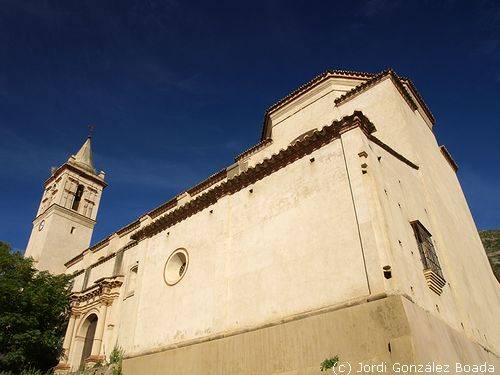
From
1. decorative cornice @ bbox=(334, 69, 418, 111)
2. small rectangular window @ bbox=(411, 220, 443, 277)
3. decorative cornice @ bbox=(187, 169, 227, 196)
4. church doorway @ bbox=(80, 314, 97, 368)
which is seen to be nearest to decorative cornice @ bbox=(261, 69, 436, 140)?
decorative cornice @ bbox=(334, 69, 418, 111)

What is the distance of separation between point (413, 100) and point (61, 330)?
1950cm

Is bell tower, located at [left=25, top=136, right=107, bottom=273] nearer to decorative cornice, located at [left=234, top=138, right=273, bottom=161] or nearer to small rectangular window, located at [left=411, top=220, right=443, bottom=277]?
decorative cornice, located at [left=234, top=138, right=273, bottom=161]

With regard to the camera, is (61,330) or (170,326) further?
(61,330)

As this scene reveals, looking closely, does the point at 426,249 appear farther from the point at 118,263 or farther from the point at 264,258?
the point at 118,263

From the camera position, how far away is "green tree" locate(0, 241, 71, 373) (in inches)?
685

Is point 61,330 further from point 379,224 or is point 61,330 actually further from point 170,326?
point 379,224

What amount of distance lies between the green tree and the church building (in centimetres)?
306

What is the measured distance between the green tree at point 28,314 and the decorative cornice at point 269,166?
6.81m

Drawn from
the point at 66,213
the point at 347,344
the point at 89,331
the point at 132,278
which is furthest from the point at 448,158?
the point at 66,213

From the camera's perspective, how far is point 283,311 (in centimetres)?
970

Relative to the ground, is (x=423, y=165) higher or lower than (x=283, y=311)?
higher

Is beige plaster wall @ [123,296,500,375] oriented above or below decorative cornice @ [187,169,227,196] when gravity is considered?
below

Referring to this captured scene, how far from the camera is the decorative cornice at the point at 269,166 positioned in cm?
1068

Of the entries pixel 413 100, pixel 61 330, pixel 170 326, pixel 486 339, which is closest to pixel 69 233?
pixel 61 330
